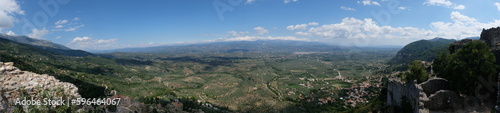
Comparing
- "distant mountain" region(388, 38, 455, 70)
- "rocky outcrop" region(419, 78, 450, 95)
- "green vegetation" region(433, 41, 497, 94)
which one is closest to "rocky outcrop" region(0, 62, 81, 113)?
"rocky outcrop" region(419, 78, 450, 95)

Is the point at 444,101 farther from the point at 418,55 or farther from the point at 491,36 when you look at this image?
the point at 418,55

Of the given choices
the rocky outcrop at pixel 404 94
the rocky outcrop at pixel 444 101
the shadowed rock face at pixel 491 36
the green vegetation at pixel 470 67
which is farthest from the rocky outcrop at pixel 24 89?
the shadowed rock face at pixel 491 36

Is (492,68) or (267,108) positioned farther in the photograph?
(267,108)

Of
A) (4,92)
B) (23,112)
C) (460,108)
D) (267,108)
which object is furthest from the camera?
(267,108)

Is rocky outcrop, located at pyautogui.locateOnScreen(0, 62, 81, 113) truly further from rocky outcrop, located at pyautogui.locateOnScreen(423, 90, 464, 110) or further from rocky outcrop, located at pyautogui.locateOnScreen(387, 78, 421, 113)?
rocky outcrop, located at pyautogui.locateOnScreen(423, 90, 464, 110)

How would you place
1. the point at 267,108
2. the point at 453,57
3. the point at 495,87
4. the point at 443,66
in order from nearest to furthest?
the point at 495,87
the point at 453,57
the point at 443,66
the point at 267,108

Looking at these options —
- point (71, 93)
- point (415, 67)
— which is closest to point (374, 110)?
point (415, 67)

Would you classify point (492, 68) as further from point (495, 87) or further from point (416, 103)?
point (416, 103)
